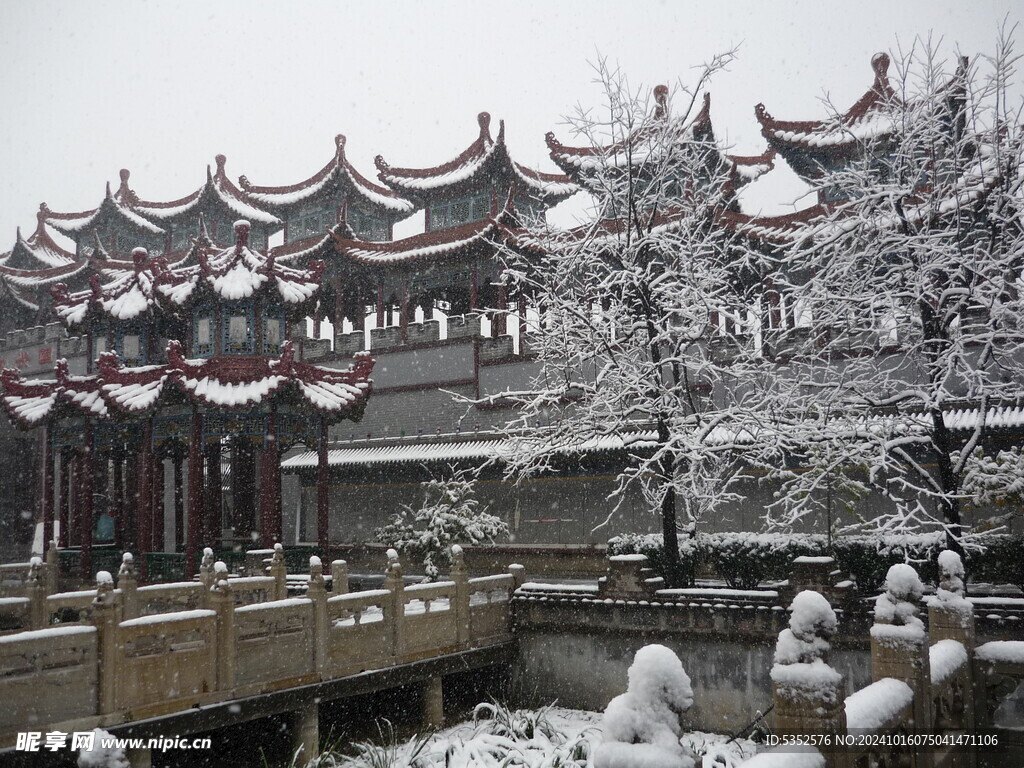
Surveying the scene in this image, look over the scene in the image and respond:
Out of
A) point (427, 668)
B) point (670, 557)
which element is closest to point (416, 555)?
point (427, 668)

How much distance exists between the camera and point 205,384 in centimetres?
1598

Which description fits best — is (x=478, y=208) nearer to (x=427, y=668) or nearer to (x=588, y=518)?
(x=588, y=518)

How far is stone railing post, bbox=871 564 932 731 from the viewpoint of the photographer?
5.44 meters

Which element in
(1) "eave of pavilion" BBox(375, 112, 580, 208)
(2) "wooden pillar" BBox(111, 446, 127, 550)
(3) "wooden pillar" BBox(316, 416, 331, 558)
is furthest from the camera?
(1) "eave of pavilion" BBox(375, 112, 580, 208)

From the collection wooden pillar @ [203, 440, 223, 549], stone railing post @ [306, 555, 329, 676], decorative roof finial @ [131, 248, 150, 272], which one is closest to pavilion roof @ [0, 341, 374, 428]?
wooden pillar @ [203, 440, 223, 549]

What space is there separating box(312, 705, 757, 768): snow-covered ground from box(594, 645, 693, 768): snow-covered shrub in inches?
268

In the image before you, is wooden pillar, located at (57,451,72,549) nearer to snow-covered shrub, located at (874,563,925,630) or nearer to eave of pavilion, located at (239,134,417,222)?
eave of pavilion, located at (239,134,417,222)

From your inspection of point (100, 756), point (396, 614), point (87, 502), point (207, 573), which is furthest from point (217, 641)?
point (87, 502)

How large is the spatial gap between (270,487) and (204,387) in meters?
2.36

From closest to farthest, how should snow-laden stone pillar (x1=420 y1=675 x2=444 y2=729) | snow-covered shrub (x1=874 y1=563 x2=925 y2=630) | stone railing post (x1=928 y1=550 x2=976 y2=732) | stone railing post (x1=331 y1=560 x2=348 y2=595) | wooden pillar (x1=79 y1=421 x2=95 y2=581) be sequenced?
1. snow-covered shrub (x1=874 y1=563 x2=925 y2=630)
2. stone railing post (x1=928 y1=550 x2=976 y2=732)
3. snow-laden stone pillar (x1=420 y1=675 x2=444 y2=729)
4. stone railing post (x1=331 y1=560 x2=348 y2=595)
5. wooden pillar (x1=79 y1=421 x2=95 y2=581)

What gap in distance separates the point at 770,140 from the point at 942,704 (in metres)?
17.4

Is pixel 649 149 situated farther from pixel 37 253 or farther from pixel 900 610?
pixel 37 253

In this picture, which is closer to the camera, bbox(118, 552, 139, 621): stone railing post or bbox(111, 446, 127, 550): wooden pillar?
bbox(118, 552, 139, 621): stone railing post

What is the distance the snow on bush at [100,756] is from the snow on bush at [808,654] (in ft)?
19.6
